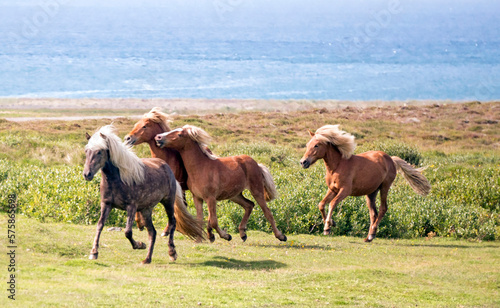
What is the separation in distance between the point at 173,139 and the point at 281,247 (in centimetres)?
339

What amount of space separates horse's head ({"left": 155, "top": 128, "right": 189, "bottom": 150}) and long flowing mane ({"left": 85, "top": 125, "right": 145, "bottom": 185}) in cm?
274

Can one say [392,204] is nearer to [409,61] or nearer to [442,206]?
[442,206]

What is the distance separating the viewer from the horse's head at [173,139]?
43.6 ft

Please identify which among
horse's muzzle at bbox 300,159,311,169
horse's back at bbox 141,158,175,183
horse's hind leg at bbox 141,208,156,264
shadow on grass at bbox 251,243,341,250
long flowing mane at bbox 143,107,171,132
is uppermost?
long flowing mane at bbox 143,107,171,132

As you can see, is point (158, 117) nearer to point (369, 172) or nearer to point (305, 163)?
point (305, 163)

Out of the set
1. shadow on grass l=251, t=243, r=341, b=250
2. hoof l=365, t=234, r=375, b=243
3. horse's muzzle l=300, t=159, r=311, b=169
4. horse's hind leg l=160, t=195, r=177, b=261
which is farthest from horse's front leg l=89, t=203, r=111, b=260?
hoof l=365, t=234, r=375, b=243

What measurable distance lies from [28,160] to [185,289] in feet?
59.0

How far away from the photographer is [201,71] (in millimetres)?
138875

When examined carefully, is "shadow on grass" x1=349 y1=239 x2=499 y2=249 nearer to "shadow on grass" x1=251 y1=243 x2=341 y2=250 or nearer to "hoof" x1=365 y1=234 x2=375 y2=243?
"hoof" x1=365 y1=234 x2=375 y2=243

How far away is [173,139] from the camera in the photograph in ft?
43.9

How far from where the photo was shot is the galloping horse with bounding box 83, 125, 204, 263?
10062 mm

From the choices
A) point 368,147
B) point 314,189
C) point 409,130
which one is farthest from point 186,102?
point 314,189

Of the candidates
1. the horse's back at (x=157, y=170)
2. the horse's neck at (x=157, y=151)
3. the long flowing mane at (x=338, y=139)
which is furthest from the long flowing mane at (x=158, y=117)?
the long flowing mane at (x=338, y=139)

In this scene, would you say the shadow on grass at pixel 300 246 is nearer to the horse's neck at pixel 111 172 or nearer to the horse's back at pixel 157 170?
the horse's back at pixel 157 170
